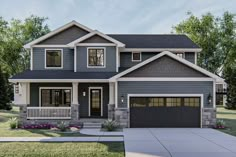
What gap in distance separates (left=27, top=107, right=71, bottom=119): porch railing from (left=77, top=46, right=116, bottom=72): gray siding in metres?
3.41

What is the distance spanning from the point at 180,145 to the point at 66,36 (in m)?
13.2

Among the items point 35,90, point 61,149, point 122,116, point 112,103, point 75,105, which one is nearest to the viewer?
point 61,149

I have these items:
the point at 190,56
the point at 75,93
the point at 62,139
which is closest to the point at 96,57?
the point at 75,93

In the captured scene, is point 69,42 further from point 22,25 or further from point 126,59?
point 22,25

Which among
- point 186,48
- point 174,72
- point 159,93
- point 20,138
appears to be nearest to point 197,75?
point 174,72

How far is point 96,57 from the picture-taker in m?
20.0

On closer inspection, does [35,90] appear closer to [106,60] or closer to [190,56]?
[106,60]

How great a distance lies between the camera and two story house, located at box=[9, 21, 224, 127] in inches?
680

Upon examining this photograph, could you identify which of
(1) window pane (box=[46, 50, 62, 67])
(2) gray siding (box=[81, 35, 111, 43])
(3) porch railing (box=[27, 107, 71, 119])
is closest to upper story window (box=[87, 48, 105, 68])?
(2) gray siding (box=[81, 35, 111, 43])

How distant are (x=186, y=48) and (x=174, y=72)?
17.0 feet

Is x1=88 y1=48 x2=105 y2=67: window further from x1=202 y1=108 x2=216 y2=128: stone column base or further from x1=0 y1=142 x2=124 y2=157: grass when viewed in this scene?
x1=0 y1=142 x2=124 y2=157: grass

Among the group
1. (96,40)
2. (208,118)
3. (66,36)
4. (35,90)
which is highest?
(66,36)

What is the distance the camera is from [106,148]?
10.7 m

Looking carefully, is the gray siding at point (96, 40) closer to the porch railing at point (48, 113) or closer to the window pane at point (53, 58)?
the window pane at point (53, 58)
